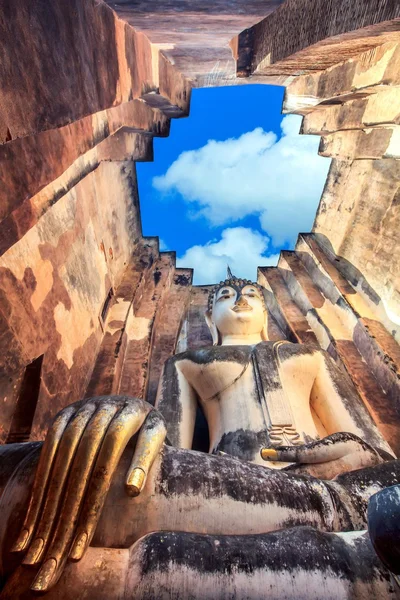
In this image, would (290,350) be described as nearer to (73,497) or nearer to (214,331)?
(214,331)

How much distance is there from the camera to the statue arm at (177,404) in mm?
3164

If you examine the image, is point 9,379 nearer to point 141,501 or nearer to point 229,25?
point 141,501

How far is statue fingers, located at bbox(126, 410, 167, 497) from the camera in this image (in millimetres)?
1528

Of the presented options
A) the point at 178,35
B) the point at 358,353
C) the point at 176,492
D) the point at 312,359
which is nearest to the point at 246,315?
the point at 312,359

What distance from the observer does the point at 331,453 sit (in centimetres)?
238

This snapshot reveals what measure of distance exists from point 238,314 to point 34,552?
326cm

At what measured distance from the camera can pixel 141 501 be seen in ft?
5.43

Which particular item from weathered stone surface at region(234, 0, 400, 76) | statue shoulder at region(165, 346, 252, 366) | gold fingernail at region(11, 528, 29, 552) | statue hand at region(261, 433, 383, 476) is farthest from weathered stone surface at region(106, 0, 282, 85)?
statue hand at region(261, 433, 383, 476)

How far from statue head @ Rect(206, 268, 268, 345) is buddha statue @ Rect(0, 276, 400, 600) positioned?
2.05 meters

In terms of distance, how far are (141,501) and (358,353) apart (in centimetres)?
402

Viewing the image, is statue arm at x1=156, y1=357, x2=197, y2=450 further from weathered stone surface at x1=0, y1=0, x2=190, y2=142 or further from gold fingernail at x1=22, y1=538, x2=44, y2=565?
weathered stone surface at x1=0, y1=0, x2=190, y2=142

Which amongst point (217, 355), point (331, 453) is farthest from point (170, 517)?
point (217, 355)

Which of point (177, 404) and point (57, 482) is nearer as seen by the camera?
point (57, 482)

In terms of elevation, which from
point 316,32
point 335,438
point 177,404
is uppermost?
point 316,32
